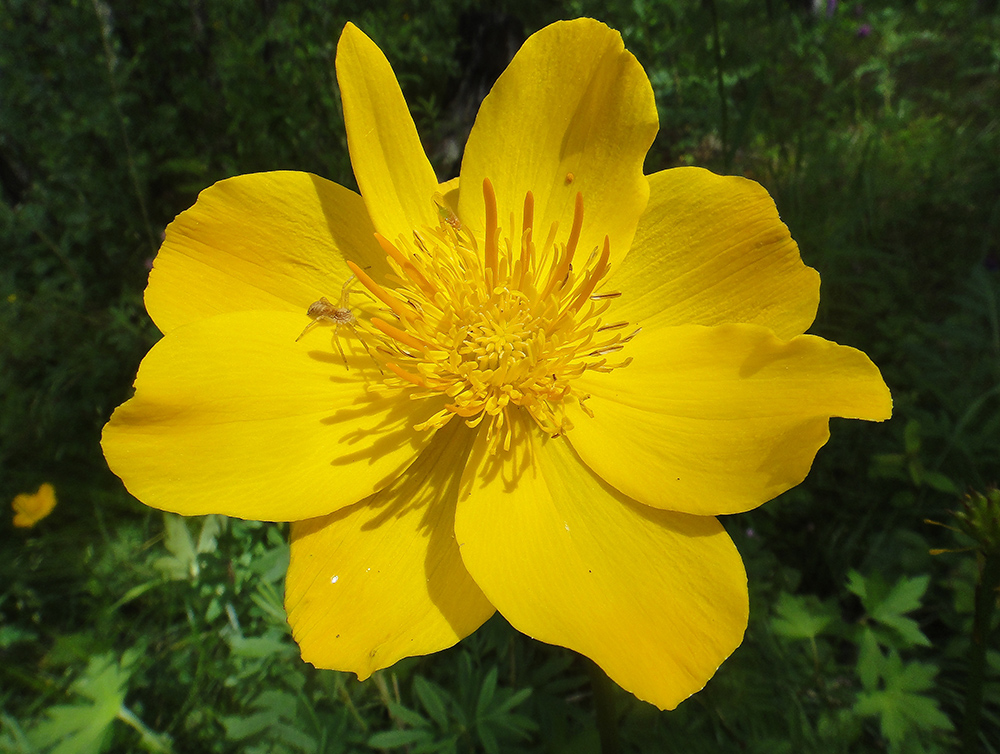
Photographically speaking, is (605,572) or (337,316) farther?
(337,316)

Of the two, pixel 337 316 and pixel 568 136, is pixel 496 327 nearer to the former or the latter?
pixel 337 316

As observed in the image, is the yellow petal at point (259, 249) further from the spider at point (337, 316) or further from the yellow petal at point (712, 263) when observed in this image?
the yellow petal at point (712, 263)

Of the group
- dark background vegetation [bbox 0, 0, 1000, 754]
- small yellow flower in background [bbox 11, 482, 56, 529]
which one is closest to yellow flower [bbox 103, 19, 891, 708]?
dark background vegetation [bbox 0, 0, 1000, 754]

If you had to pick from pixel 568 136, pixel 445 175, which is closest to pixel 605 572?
pixel 568 136

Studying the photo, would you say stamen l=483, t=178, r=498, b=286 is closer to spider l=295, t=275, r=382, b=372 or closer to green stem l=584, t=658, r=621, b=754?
spider l=295, t=275, r=382, b=372

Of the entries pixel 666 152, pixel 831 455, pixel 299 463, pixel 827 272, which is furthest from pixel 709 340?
pixel 666 152

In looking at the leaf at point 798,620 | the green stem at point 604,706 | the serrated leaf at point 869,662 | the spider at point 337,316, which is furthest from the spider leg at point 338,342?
the serrated leaf at point 869,662
